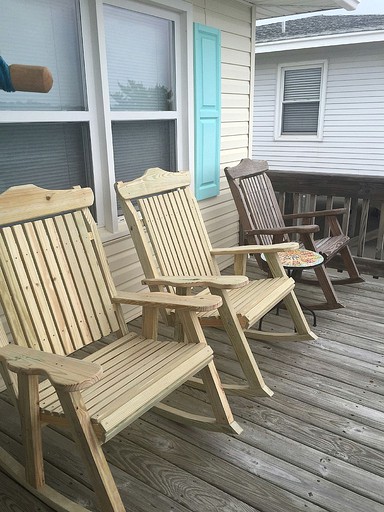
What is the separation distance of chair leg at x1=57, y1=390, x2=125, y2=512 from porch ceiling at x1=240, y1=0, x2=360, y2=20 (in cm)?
361

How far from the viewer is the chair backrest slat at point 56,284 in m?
1.73

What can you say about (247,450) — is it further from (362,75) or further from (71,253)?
(362,75)

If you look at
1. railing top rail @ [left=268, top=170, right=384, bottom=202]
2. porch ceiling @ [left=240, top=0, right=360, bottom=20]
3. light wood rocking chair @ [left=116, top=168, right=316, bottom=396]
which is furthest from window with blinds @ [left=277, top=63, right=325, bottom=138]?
light wood rocking chair @ [left=116, top=168, right=316, bottom=396]

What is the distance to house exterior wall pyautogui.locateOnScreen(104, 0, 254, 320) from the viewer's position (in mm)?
3219

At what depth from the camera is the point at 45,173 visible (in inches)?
92.7

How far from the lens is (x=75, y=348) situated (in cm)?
188

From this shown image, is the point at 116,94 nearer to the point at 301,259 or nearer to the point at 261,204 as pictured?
the point at 261,204

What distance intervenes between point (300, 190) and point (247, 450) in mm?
2710

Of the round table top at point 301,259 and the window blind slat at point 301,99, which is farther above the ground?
the window blind slat at point 301,99

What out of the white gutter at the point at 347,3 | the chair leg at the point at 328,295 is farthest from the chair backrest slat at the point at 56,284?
the white gutter at the point at 347,3

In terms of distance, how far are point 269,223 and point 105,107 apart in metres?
1.52

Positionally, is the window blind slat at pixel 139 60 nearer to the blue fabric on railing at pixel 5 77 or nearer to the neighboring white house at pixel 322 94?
the blue fabric on railing at pixel 5 77

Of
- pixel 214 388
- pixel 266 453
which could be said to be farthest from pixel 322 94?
pixel 266 453

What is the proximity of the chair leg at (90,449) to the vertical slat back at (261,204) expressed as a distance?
2002 mm
